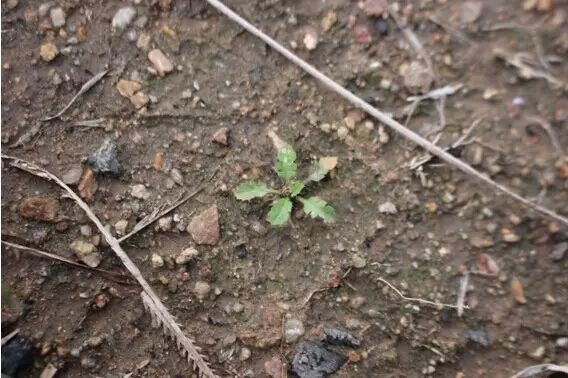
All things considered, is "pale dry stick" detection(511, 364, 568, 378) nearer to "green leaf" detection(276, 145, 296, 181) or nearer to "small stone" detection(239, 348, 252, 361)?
"small stone" detection(239, 348, 252, 361)

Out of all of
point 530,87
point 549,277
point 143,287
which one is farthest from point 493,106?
point 143,287

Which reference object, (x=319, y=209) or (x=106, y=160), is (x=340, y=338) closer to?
(x=319, y=209)

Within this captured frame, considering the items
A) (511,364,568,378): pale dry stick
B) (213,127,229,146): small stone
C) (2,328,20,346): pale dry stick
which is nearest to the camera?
(511,364,568,378): pale dry stick

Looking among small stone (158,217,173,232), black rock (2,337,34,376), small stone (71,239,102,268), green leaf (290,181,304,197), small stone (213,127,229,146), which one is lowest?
black rock (2,337,34,376)

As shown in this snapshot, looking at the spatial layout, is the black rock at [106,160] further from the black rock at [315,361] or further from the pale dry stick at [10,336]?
the black rock at [315,361]

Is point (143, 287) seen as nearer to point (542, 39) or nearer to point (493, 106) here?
point (493, 106)

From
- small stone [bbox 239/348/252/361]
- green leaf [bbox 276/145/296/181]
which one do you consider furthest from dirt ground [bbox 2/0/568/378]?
green leaf [bbox 276/145/296/181]
